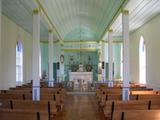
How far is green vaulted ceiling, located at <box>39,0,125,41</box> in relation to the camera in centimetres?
1096

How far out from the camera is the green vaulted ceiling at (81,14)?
11.0 metres

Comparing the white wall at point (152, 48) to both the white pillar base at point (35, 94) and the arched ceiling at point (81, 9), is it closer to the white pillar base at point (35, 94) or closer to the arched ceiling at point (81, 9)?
the arched ceiling at point (81, 9)

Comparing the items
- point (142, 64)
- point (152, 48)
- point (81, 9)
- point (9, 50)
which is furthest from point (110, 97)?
point (81, 9)

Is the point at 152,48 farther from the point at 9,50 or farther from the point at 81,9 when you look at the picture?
the point at 9,50

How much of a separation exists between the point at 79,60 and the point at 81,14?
6.13 m

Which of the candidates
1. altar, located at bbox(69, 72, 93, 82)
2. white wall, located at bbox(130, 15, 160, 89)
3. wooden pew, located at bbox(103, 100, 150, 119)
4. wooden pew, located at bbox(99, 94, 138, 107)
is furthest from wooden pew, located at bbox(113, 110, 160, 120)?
altar, located at bbox(69, 72, 93, 82)

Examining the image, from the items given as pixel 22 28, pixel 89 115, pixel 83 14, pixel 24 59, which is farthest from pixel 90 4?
pixel 89 115

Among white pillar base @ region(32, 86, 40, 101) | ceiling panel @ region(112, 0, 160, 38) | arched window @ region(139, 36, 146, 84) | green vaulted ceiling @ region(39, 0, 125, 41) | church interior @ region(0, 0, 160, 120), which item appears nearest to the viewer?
church interior @ region(0, 0, 160, 120)

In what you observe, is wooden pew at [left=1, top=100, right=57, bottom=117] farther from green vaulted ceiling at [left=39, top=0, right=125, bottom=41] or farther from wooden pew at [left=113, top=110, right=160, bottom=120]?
green vaulted ceiling at [left=39, top=0, right=125, bottom=41]

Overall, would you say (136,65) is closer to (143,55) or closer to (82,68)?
(143,55)

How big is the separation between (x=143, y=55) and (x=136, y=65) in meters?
1.38

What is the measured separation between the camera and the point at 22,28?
46.9ft

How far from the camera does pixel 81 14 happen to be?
632 inches

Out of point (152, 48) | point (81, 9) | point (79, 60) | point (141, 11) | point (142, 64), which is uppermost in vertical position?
point (81, 9)
